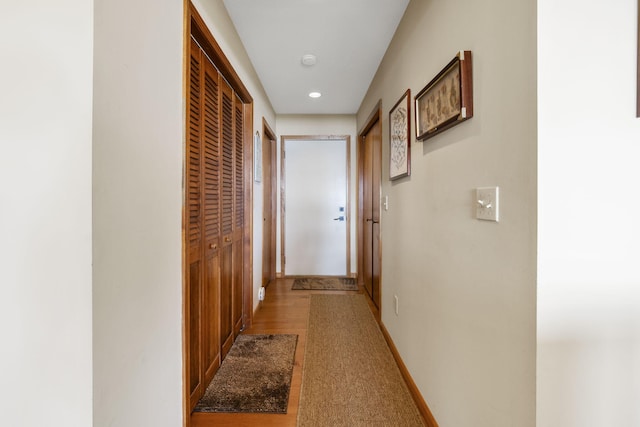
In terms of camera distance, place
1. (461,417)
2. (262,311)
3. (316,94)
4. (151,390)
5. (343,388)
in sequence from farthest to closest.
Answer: (316,94)
(262,311)
(343,388)
(461,417)
(151,390)

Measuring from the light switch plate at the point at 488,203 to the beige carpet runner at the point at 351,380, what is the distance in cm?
114

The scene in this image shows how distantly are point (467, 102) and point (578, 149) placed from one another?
402 mm

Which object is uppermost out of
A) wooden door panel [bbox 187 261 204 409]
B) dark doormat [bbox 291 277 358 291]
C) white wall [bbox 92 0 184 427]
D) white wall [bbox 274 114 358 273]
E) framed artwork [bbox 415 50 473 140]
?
white wall [bbox 274 114 358 273]

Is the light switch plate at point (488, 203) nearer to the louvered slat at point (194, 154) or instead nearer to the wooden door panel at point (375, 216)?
the louvered slat at point (194, 154)

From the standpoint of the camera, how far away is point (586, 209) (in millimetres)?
755

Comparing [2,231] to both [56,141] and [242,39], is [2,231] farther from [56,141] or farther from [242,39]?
[242,39]

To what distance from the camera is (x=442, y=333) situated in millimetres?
1307

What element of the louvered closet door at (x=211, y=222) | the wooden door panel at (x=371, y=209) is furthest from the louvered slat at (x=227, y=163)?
the wooden door panel at (x=371, y=209)

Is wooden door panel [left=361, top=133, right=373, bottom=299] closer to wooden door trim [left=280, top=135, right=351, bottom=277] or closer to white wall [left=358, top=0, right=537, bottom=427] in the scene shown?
wooden door trim [left=280, top=135, right=351, bottom=277]

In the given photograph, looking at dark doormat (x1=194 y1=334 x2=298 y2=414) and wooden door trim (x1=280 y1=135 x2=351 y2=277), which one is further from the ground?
wooden door trim (x1=280 y1=135 x2=351 y2=277)

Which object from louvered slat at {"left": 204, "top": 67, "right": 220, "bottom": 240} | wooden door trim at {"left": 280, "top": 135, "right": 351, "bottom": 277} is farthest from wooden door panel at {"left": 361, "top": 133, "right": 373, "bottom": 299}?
louvered slat at {"left": 204, "top": 67, "right": 220, "bottom": 240}

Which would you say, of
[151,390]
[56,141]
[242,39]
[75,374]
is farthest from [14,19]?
[242,39]

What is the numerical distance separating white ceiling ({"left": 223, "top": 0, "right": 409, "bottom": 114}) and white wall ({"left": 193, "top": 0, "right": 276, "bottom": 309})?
81 millimetres

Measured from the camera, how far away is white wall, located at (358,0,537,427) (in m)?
0.80
